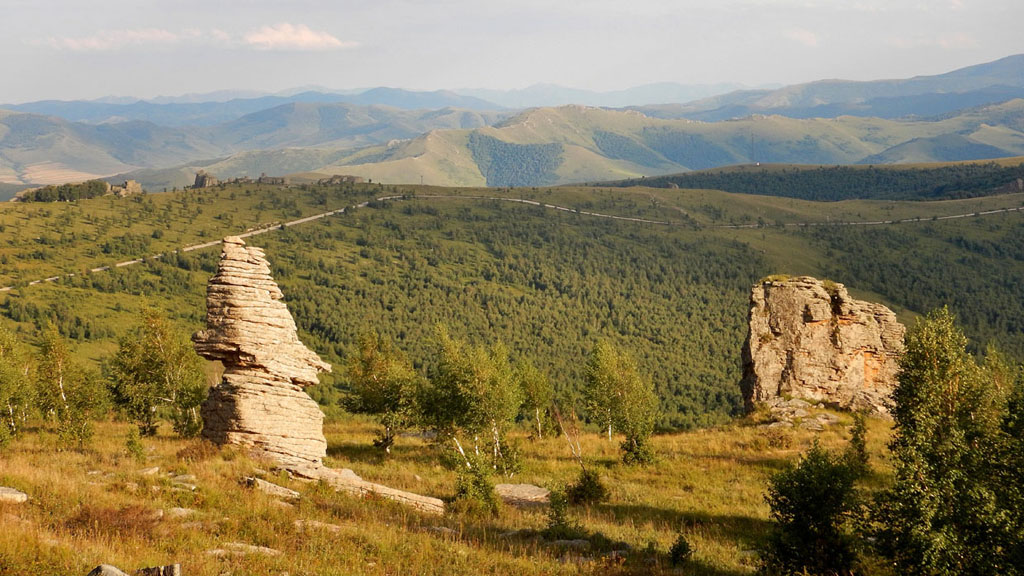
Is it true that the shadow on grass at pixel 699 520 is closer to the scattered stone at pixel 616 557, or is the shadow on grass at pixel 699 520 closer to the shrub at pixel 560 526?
the shrub at pixel 560 526

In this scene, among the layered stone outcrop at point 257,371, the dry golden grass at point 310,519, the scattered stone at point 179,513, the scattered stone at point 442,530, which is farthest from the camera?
the layered stone outcrop at point 257,371

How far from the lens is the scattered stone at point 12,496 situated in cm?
1747

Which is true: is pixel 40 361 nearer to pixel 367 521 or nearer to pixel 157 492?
pixel 157 492

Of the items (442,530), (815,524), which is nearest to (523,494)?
(442,530)

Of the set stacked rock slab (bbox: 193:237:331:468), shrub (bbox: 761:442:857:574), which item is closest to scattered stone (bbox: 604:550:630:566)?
shrub (bbox: 761:442:857:574)

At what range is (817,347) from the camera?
53.0 m

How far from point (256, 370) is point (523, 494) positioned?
1448 cm

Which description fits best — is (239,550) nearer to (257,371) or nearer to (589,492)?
(257,371)

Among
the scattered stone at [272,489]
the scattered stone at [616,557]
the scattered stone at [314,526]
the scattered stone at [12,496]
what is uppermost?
the scattered stone at [12,496]

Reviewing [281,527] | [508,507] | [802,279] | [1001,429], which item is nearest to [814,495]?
[1001,429]

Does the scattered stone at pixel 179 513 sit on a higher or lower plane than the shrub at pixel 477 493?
higher

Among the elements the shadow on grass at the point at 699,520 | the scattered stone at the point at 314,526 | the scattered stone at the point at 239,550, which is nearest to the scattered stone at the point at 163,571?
the scattered stone at the point at 239,550

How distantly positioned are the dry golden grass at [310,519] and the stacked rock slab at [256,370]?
5.83 ft

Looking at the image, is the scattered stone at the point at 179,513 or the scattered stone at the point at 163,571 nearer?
the scattered stone at the point at 163,571
